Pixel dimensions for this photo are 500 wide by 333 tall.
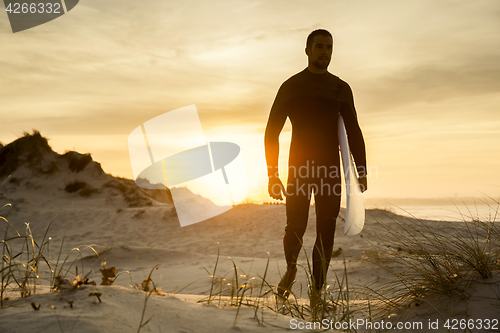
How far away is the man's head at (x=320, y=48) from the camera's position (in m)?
3.21

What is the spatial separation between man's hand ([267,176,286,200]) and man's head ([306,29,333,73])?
110cm

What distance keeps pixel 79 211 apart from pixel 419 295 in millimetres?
13194

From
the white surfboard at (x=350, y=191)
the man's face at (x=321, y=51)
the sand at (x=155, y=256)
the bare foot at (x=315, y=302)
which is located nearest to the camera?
the sand at (x=155, y=256)

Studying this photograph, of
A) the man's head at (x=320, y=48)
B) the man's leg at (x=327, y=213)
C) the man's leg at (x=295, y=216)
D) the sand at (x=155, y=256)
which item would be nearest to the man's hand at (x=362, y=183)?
the man's leg at (x=327, y=213)

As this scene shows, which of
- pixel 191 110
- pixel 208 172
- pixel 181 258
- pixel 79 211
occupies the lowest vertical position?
pixel 181 258

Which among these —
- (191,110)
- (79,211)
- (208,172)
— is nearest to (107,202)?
(79,211)

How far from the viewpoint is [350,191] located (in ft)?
11.1

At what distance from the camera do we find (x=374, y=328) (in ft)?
7.15

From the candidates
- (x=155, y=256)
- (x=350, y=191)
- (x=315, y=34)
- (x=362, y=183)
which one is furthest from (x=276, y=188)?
(x=155, y=256)

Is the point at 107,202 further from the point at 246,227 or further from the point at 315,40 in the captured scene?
the point at 315,40

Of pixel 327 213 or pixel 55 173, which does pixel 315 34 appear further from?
pixel 55 173

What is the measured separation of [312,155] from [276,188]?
1.45 feet

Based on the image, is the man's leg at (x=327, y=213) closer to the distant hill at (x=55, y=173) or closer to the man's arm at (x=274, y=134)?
the man's arm at (x=274, y=134)

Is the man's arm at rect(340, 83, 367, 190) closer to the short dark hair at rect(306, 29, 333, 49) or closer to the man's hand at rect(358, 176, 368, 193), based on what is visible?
the man's hand at rect(358, 176, 368, 193)
